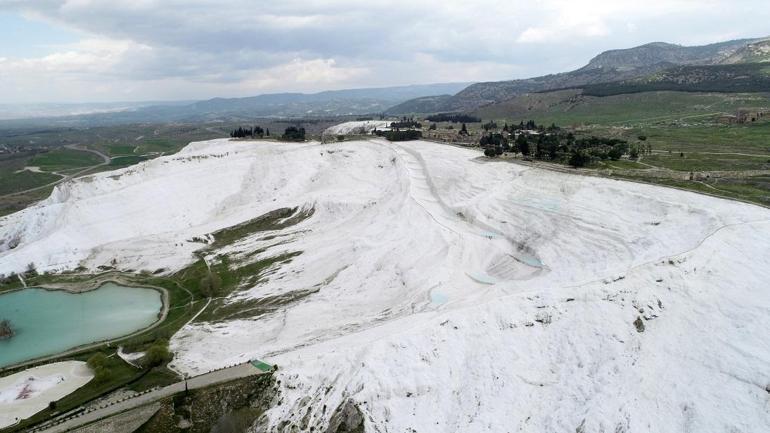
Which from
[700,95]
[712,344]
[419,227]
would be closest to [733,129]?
[700,95]

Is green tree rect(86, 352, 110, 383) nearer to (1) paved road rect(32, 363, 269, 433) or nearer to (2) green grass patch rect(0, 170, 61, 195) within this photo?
(1) paved road rect(32, 363, 269, 433)

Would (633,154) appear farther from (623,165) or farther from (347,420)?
(347,420)

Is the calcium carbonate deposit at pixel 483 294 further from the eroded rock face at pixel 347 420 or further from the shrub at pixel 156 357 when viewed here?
the shrub at pixel 156 357

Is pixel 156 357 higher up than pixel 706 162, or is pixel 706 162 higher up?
pixel 706 162

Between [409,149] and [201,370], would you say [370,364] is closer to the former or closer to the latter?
[201,370]

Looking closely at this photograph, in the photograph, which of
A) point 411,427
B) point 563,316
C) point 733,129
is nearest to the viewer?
point 411,427

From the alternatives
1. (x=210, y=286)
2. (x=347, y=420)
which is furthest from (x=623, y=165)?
(x=347, y=420)

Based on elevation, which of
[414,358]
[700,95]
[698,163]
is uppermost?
[700,95]

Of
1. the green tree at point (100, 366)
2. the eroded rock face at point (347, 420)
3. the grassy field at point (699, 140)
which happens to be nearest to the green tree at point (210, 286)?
the green tree at point (100, 366)

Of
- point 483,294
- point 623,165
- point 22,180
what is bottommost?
point 22,180
